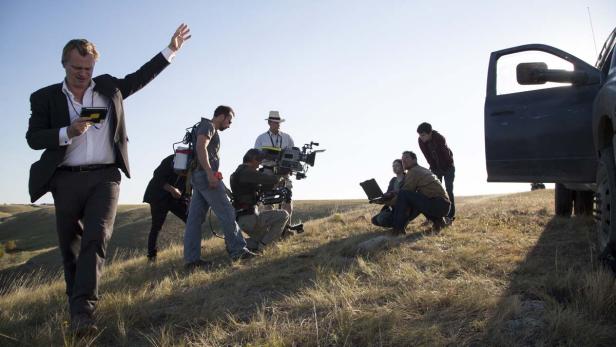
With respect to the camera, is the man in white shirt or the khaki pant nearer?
the khaki pant

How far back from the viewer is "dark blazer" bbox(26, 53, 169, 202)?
3.35 metres

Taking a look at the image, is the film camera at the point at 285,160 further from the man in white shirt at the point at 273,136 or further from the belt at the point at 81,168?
the belt at the point at 81,168

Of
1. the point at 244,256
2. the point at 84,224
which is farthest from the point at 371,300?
the point at 244,256

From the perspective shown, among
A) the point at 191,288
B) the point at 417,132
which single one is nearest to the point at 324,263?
the point at 191,288

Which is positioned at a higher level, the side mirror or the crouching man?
the side mirror

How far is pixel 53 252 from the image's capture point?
127 ft

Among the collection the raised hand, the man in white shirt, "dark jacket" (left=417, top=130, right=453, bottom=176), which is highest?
the raised hand

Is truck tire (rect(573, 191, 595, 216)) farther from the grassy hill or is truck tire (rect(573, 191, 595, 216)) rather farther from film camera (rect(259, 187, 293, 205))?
film camera (rect(259, 187, 293, 205))

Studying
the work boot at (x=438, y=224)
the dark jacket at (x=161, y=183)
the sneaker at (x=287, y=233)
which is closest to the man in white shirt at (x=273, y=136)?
the sneaker at (x=287, y=233)

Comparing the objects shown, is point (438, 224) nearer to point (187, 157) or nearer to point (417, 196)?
point (417, 196)

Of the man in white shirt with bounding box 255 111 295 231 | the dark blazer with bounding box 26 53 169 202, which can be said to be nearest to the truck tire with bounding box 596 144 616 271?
the dark blazer with bounding box 26 53 169 202

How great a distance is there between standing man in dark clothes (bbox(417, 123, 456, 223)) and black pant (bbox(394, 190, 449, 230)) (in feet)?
4.17

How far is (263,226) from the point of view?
6.98 meters

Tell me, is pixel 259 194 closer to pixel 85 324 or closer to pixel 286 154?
pixel 286 154
